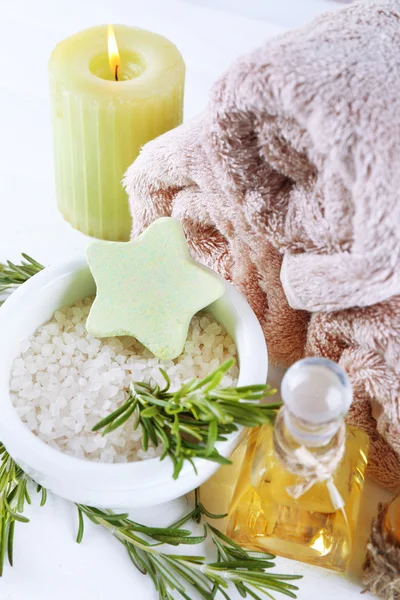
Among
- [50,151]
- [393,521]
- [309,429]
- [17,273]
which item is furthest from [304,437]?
[50,151]

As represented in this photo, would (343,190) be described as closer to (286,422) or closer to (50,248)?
(286,422)

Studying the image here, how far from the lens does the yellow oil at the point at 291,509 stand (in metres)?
0.52

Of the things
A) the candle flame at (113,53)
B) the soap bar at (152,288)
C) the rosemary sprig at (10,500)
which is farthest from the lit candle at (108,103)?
the rosemary sprig at (10,500)

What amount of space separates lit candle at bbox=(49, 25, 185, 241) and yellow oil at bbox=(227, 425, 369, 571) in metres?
0.26

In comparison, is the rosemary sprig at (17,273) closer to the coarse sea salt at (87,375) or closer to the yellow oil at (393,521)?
the coarse sea salt at (87,375)

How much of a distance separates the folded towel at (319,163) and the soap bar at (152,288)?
0.05 meters

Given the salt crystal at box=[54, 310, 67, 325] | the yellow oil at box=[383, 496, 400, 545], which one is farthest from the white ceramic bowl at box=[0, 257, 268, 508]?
the yellow oil at box=[383, 496, 400, 545]

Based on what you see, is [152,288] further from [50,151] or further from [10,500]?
[50,151]

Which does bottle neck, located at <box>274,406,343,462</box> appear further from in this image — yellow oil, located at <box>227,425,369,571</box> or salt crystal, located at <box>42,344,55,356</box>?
salt crystal, located at <box>42,344,55,356</box>

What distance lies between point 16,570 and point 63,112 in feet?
1.16

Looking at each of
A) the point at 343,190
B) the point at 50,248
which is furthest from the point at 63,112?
the point at 343,190

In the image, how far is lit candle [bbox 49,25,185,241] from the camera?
2.08 feet

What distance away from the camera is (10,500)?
548 mm

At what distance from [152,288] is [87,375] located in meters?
0.07
